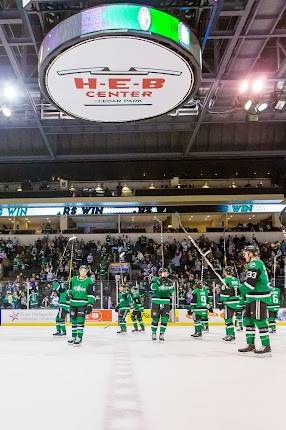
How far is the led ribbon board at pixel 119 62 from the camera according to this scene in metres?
8.76

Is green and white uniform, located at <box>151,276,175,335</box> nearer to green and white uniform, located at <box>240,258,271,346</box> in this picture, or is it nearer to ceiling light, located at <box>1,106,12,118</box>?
green and white uniform, located at <box>240,258,271,346</box>

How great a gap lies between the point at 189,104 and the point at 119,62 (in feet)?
27.6

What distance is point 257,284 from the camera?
6.64 meters

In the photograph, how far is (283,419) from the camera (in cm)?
327

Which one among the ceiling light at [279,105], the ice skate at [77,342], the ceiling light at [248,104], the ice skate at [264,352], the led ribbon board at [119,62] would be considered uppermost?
the ceiling light at [279,105]

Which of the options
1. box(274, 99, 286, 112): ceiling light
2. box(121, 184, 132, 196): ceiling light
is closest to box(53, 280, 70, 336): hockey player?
box(274, 99, 286, 112): ceiling light

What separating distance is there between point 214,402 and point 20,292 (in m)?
13.5

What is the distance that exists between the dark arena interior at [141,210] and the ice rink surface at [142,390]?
0.08ft

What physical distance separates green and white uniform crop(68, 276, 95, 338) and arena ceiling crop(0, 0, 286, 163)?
674 centimetres

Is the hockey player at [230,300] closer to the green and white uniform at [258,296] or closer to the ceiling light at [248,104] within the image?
the green and white uniform at [258,296]

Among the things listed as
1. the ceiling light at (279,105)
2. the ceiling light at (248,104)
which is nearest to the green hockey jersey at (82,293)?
the ceiling light at (248,104)

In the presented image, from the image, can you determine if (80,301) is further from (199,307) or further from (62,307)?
(199,307)

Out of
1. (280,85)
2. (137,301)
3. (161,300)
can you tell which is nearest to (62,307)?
(137,301)

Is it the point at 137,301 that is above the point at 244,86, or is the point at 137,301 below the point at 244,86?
below
